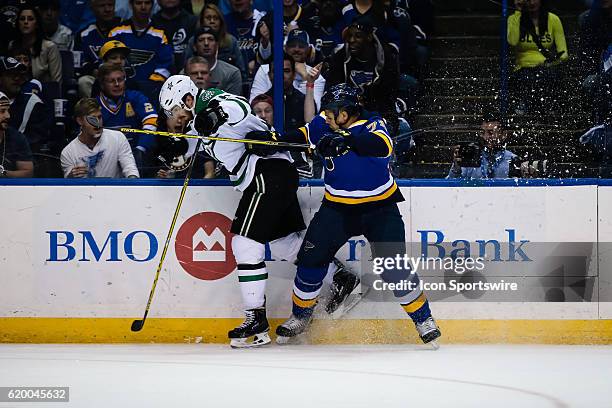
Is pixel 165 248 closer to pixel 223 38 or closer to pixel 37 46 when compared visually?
pixel 223 38

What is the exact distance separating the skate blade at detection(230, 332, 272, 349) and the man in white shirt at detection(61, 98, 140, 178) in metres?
1.02

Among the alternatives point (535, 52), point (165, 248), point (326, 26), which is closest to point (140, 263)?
point (165, 248)

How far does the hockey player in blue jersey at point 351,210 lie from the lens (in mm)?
5410

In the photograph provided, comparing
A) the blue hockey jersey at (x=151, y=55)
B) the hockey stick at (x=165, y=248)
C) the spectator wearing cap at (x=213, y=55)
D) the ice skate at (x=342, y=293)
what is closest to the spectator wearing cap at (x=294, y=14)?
the spectator wearing cap at (x=213, y=55)

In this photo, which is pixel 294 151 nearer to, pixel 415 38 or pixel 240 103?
pixel 240 103

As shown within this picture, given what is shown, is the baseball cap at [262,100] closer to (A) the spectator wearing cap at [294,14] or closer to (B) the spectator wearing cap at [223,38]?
(B) the spectator wearing cap at [223,38]

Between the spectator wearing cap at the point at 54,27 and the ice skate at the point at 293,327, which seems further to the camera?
the spectator wearing cap at the point at 54,27

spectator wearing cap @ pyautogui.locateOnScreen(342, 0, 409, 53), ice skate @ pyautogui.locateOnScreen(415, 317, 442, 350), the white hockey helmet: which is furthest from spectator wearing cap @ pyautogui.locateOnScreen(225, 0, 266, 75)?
ice skate @ pyautogui.locateOnScreen(415, 317, 442, 350)

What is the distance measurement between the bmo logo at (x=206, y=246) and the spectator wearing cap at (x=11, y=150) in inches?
34.3

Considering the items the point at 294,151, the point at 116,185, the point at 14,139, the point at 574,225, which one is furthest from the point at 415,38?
the point at 14,139

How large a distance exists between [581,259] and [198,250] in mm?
1952

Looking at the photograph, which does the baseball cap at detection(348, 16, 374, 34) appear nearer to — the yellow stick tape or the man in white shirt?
the man in white shirt

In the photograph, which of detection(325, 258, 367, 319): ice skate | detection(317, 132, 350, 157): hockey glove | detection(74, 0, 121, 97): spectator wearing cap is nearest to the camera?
detection(317, 132, 350, 157): hockey glove

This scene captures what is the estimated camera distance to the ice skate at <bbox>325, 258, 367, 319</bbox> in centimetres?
561
